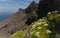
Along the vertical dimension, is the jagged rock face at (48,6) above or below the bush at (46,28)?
above

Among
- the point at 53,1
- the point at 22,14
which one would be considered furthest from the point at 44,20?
the point at 22,14

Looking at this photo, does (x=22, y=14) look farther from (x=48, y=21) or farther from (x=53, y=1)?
(x=48, y=21)

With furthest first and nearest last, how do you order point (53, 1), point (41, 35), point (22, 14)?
point (22, 14)
point (53, 1)
point (41, 35)

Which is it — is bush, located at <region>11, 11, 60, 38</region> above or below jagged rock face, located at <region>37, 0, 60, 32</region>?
below

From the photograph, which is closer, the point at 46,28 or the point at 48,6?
the point at 46,28

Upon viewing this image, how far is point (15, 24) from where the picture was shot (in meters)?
15.0

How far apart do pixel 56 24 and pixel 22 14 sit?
9259mm

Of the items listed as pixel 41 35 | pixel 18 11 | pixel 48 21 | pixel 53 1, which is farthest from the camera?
pixel 18 11

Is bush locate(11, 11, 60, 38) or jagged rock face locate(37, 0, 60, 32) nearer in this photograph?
bush locate(11, 11, 60, 38)

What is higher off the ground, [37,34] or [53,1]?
[53,1]

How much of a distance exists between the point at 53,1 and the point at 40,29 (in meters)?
2.76

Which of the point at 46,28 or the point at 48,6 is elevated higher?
the point at 48,6

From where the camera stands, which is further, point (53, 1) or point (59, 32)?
point (53, 1)

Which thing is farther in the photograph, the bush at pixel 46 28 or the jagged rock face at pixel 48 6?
the jagged rock face at pixel 48 6
